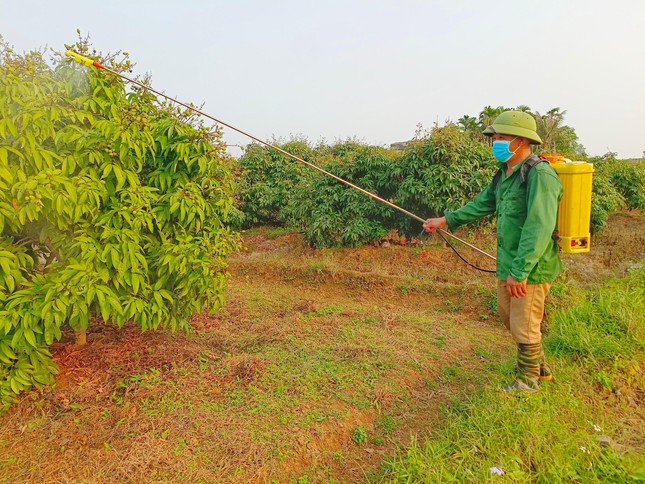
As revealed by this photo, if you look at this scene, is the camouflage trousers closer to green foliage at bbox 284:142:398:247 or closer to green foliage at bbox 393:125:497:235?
green foliage at bbox 393:125:497:235

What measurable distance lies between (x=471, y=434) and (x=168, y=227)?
2.61 metres

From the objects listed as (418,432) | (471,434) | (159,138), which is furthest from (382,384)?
(159,138)

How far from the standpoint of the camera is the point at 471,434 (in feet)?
8.23

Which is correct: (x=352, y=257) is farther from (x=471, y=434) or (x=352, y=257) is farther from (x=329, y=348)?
(x=471, y=434)

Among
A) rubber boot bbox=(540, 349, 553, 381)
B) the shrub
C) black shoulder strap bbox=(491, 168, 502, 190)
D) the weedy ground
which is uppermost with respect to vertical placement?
the shrub

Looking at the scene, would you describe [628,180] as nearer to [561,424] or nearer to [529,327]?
[529,327]

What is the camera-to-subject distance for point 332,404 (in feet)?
10.1

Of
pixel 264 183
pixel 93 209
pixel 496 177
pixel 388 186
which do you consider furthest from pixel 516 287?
pixel 264 183

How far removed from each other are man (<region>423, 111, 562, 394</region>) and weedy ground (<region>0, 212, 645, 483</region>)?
408 millimetres

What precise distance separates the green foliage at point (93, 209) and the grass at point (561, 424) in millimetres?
2084

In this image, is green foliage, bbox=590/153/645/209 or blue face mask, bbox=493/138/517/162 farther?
green foliage, bbox=590/153/645/209

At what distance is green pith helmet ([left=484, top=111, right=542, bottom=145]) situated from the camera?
283 cm

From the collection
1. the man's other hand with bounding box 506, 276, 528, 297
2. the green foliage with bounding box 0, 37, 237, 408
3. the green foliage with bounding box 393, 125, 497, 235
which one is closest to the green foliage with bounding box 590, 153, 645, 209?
the green foliage with bounding box 393, 125, 497, 235

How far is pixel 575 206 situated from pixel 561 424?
146cm
